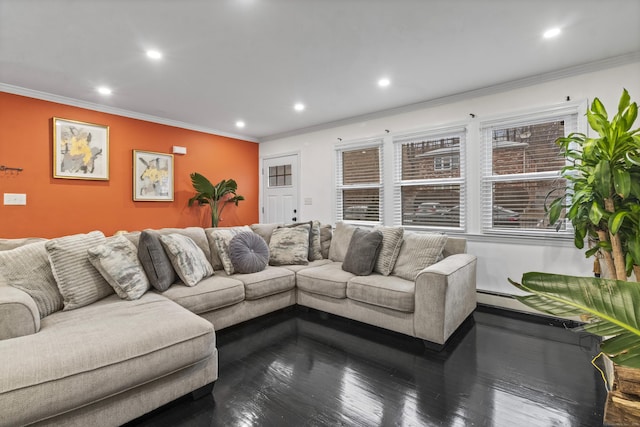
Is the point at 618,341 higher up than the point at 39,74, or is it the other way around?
the point at 39,74

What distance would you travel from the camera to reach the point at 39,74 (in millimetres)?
3021

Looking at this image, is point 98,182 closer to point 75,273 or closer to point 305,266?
point 75,273

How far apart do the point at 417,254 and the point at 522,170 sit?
5.10 ft

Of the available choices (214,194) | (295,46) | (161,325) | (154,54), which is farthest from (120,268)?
(214,194)

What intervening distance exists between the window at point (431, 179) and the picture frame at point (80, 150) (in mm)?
3911

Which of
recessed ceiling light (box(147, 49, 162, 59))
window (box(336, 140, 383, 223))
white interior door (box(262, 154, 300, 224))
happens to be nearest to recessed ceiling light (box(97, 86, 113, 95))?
recessed ceiling light (box(147, 49, 162, 59))

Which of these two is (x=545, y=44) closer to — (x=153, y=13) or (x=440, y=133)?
(x=440, y=133)

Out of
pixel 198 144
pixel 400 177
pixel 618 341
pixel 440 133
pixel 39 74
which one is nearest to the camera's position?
pixel 618 341

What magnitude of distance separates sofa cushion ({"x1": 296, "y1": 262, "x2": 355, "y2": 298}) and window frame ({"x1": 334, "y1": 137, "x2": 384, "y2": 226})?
142 cm

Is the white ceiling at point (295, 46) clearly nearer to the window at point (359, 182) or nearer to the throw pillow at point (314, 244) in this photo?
the window at point (359, 182)

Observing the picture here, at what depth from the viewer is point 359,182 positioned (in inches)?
183

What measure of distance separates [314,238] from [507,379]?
2.37m

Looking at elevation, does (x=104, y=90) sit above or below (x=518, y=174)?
above

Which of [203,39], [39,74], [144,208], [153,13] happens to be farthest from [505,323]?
[39,74]
